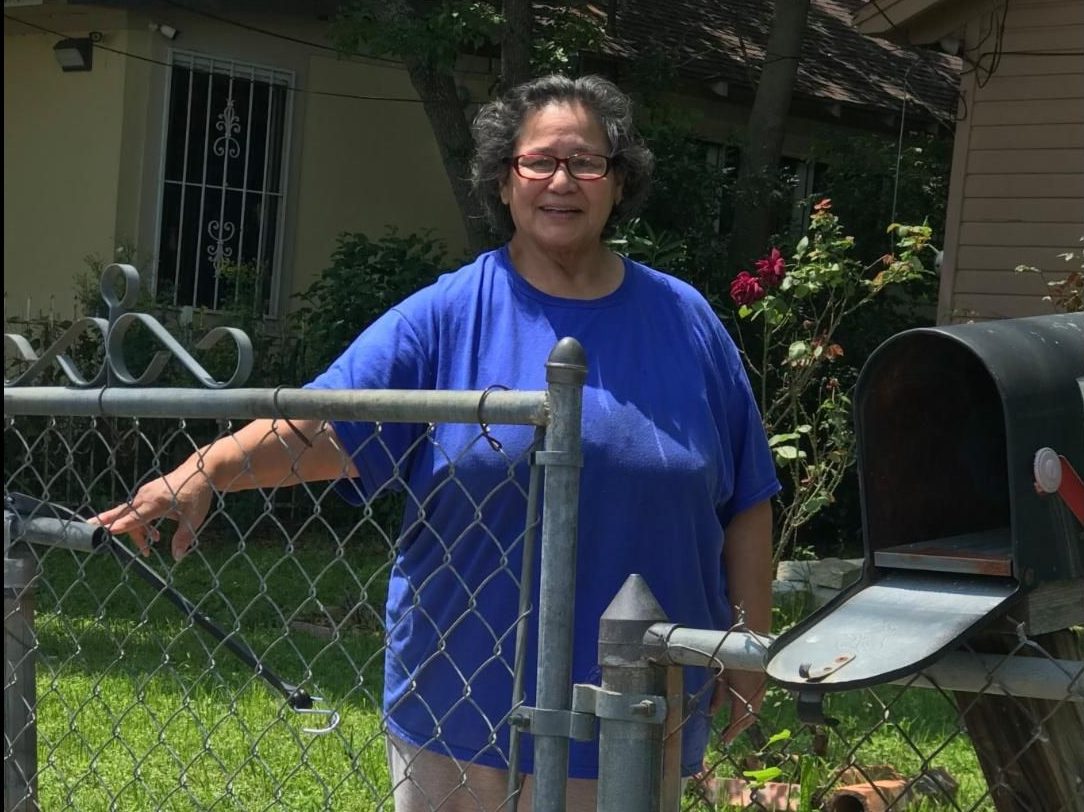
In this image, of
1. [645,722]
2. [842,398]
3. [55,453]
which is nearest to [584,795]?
[645,722]

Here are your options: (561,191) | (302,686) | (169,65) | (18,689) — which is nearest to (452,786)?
(302,686)

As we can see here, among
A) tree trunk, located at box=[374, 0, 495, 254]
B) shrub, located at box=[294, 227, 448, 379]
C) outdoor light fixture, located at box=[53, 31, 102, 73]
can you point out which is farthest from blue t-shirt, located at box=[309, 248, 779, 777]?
outdoor light fixture, located at box=[53, 31, 102, 73]

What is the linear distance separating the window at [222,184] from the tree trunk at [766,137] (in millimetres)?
3246

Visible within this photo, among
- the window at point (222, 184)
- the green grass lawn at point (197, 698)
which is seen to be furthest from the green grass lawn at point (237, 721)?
the window at point (222, 184)

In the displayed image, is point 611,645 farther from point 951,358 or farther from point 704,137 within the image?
point 704,137

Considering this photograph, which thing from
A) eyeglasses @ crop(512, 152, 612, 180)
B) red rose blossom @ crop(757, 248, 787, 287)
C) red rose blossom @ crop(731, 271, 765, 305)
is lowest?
red rose blossom @ crop(731, 271, 765, 305)

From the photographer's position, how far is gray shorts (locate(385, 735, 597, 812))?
223 centimetres

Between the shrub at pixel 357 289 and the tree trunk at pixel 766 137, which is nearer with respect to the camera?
the shrub at pixel 357 289

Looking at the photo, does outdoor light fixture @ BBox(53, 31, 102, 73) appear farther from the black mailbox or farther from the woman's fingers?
the black mailbox

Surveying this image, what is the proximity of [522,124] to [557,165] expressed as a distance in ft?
0.34

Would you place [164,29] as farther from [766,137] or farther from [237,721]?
[237,721]

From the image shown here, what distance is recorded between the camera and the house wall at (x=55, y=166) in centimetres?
1060

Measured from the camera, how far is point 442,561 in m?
2.30

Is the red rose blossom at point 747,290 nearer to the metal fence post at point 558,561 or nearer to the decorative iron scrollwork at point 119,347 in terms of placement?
the decorative iron scrollwork at point 119,347
